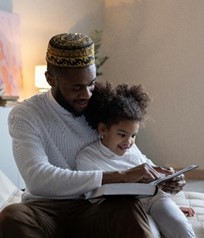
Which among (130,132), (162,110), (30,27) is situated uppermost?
(130,132)

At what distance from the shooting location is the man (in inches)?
46.9

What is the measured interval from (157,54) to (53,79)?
251 cm

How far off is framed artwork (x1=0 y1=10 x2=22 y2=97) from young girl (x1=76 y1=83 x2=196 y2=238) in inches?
60.8

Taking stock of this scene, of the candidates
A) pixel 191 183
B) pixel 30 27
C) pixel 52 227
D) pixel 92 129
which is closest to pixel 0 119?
pixel 30 27

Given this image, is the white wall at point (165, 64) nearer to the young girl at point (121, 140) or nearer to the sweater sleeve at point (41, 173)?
the young girl at point (121, 140)

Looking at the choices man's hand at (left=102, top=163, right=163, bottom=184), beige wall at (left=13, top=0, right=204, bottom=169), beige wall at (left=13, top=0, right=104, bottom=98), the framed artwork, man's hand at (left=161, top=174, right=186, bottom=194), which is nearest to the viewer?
man's hand at (left=102, top=163, right=163, bottom=184)

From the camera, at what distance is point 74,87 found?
144 cm

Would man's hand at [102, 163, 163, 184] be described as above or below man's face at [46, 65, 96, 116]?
below

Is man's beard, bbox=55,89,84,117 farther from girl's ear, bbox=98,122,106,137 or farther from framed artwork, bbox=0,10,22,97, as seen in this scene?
framed artwork, bbox=0,10,22,97

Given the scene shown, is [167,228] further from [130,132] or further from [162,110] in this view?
[162,110]

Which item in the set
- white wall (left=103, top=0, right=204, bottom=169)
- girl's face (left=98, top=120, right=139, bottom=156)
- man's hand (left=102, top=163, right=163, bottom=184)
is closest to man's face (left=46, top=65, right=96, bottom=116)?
girl's face (left=98, top=120, right=139, bottom=156)

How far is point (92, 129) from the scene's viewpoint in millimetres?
1549

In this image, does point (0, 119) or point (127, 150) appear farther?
point (0, 119)

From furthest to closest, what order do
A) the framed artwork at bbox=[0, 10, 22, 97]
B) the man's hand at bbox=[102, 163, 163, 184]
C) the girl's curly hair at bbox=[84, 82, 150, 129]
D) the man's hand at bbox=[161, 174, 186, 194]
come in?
the framed artwork at bbox=[0, 10, 22, 97] → the girl's curly hair at bbox=[84, 82, 150, 129] → the man's hand at bbox=[161, 174, 186, 194] → the man's hand at bbox=[102, 163, 163, 184]
